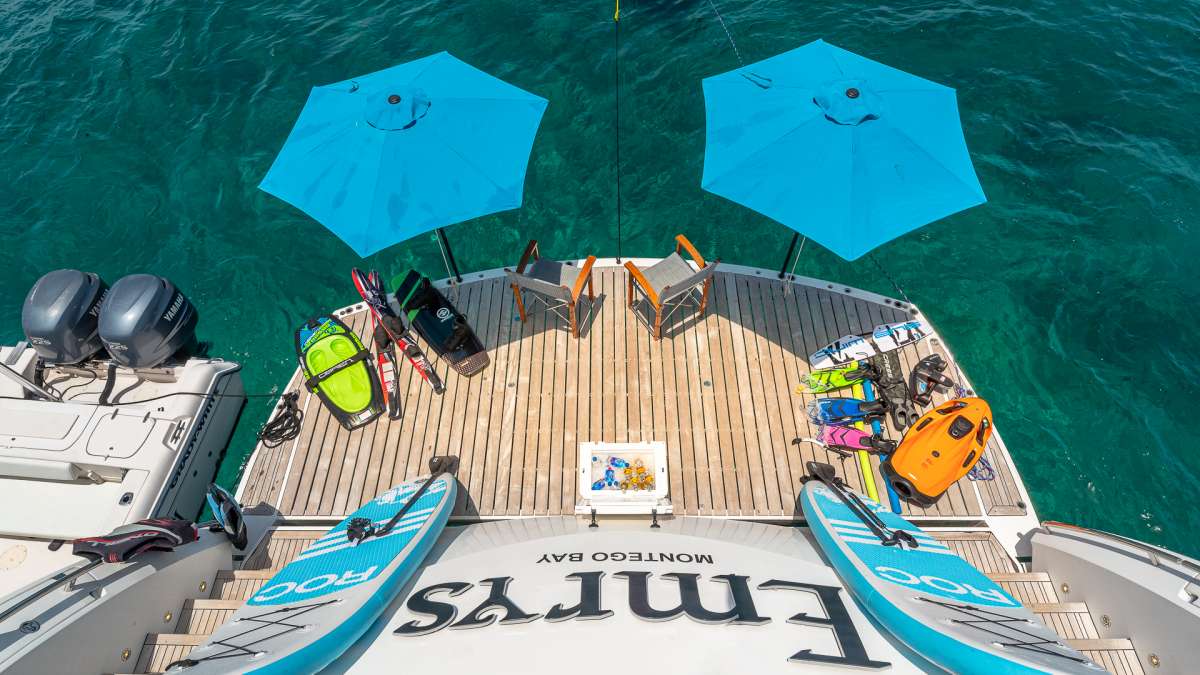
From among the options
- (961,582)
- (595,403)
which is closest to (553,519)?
(595,403)

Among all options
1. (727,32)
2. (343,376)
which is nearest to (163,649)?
(343,376)

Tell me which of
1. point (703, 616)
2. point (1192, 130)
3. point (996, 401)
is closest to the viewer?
point (703, 616)

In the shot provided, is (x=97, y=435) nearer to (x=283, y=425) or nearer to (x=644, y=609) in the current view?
(x=283, y=425)

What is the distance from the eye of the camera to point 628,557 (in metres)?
4.60

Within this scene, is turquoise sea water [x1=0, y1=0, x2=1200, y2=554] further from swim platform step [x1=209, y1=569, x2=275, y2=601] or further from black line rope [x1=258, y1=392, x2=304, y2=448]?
swim platform step [x1=209, y1=569, x2=275, y2=601]

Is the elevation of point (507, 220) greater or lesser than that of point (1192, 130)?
lesser

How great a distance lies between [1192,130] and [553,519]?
16.3 meters

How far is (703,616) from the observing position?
149 inches

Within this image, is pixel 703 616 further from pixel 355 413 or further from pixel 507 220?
pixel 507 220

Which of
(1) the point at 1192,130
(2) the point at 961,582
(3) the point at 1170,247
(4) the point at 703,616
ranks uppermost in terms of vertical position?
(1) the point at 1192,130

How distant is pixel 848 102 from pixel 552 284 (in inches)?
175

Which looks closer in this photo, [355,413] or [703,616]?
[703,616]

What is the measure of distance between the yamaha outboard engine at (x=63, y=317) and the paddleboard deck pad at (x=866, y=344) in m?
10.4

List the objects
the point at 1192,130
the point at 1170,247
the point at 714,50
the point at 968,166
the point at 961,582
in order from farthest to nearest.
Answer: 1. the point at 714,50
2. the point at 1192,130
3. the point at 1170,247
4. the point at 968,166
5. the point at 961,582
